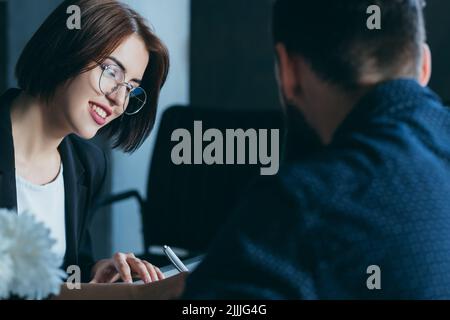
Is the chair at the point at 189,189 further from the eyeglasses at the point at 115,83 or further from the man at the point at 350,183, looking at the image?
the man at the point at 350,183

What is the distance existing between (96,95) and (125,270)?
0.33m

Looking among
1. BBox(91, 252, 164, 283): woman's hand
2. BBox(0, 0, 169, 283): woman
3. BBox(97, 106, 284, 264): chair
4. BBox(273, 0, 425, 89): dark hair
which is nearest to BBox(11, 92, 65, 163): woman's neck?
BBox(0, 0, 169, 283): woman

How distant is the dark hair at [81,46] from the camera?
1.32m

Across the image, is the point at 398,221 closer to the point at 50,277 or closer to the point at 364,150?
the point at 364,150

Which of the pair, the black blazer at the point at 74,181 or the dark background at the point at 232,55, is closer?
the black blazer at the point at 74,181

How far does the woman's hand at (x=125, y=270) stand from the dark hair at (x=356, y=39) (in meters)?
0.56

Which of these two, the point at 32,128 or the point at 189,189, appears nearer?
the point at 32,128

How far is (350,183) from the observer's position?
24.8 inches

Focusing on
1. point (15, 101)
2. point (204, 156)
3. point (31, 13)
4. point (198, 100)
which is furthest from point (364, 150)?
point (198, 100)

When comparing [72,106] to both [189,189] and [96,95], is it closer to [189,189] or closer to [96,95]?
[96,95]

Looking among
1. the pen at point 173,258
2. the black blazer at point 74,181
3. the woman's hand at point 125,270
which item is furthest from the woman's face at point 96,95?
the pen at point 173,258

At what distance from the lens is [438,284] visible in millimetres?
651

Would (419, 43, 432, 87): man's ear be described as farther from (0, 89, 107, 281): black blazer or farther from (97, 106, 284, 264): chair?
(97, 106, 284, 264): chair

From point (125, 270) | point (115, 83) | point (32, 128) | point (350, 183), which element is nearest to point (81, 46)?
point (115, 83)
